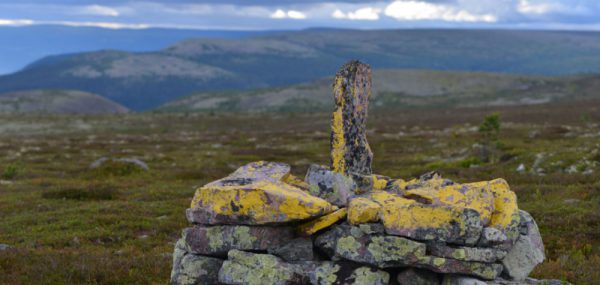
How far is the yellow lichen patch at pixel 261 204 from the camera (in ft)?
31.9

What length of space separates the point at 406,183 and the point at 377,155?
120ft

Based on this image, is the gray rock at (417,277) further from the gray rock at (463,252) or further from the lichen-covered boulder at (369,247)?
the gray rock at (463,252)

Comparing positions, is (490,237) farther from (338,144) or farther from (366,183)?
(338,144)

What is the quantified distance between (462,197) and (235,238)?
4200 millimetres

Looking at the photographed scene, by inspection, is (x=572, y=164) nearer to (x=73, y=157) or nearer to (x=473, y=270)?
(x=473, y=270)

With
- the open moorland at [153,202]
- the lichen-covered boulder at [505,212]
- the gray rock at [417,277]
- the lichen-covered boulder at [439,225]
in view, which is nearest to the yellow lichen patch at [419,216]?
the lichen-covered boulder at [439,225]

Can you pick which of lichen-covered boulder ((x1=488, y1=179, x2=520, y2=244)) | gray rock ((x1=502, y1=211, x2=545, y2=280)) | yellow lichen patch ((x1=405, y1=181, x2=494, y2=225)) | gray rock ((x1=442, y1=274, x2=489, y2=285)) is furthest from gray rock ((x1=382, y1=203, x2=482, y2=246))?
gray rock ((x1=502, y1=211, x2=545, y2=280))

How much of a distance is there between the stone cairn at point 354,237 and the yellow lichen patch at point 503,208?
0.8 inches

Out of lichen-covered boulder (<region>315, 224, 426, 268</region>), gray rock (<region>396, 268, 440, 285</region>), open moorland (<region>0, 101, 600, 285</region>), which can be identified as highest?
lichen-covered boulder (<region>315, 224, 426, 268</region>)

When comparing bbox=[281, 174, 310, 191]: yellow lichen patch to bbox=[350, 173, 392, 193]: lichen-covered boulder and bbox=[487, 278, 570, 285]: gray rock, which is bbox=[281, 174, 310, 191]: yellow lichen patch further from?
bbox=[487, 278, 570, 285]: gray rock

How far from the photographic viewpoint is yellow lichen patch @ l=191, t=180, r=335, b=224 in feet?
31.9

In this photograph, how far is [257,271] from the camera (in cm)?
967

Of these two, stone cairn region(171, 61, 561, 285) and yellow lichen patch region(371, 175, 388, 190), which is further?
yellow lichen patch region(371, 175, 388, 190)

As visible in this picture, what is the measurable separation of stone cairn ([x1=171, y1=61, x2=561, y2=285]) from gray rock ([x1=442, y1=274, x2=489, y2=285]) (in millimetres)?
17
